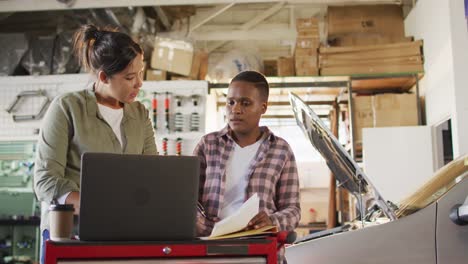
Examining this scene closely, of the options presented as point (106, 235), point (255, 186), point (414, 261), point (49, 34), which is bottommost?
point (414, 261)

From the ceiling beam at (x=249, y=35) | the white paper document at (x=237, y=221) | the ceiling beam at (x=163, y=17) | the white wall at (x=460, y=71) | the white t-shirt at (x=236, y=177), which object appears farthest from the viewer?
the ceiling beam at (x=249, y=35)

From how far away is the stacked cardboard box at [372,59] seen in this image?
6.71m

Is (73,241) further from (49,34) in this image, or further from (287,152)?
(49,34)

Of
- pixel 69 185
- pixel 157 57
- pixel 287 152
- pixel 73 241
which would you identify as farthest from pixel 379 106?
pixel 73 241

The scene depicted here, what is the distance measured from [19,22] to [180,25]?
7.25 feet

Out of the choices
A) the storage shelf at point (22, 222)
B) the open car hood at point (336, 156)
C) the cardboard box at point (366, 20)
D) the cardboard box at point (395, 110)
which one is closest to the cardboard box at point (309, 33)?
the cardboard box at point (366, 20)

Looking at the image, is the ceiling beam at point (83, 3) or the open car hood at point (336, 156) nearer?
the open car hood at point (336, 156)

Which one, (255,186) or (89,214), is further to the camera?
(255,186)

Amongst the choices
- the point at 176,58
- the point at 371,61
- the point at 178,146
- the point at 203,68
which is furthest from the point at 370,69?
the point at 178,146

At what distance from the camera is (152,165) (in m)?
1.51

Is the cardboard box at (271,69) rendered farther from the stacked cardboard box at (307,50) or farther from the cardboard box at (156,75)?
the cardboard box at (156,75)

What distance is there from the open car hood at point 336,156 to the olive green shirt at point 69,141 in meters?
0.97

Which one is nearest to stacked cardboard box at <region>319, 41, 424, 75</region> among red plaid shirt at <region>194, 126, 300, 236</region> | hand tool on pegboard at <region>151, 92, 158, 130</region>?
hand tool on pegboard at <region>151, 92, 158, 130</region>

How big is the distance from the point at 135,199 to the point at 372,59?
5.74m
